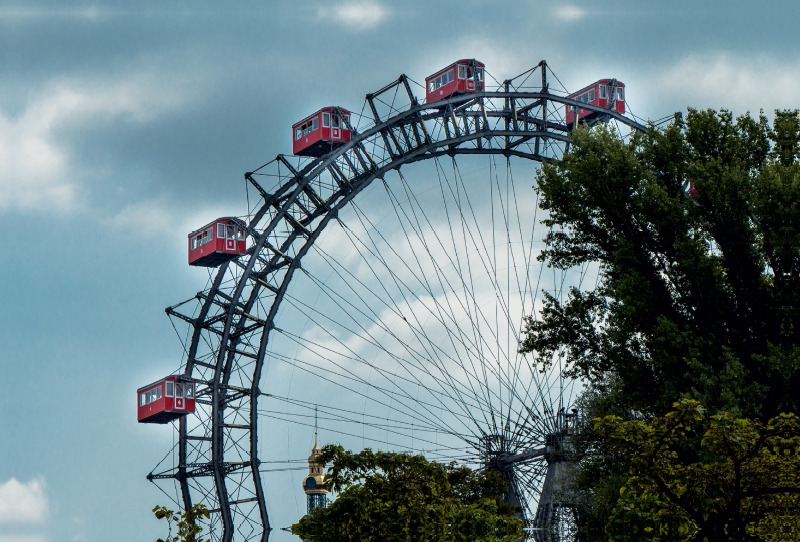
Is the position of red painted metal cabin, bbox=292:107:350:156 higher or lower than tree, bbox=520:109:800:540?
higher

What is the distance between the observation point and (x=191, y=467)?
56.5m

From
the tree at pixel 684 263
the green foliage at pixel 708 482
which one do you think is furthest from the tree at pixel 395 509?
the tree at pixel 684 263

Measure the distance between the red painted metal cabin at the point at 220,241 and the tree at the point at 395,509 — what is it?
2876 cm

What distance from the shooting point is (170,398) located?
56500mm

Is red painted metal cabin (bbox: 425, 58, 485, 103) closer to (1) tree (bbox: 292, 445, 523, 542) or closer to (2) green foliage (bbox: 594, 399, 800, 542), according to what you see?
(1) tree (bbox: 292, 445, 523, 542)

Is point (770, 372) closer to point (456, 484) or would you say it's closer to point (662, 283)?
point (662, 283)

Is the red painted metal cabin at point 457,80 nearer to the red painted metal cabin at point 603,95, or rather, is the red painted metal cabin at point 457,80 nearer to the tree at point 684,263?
the red painted metal cabin at point 603,95

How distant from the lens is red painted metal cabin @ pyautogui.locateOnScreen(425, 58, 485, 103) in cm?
5425

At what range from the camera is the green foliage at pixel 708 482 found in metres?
21.4

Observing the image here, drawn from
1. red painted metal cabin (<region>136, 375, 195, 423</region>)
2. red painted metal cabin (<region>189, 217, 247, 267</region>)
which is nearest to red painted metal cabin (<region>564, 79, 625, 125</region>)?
red painted metal cabin (<region>189, 217, 247, 267</region>)

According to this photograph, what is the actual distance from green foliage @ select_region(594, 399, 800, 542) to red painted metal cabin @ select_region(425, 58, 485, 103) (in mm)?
32842

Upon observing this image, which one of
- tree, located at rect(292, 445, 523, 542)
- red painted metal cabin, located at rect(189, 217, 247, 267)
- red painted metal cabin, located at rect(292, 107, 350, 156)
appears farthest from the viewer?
red painted metal cabin, located at rect(189, 217, 247, 267)

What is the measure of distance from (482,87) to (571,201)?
17990 mm

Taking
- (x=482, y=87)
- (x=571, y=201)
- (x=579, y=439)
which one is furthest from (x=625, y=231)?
(x=482, y=87)
